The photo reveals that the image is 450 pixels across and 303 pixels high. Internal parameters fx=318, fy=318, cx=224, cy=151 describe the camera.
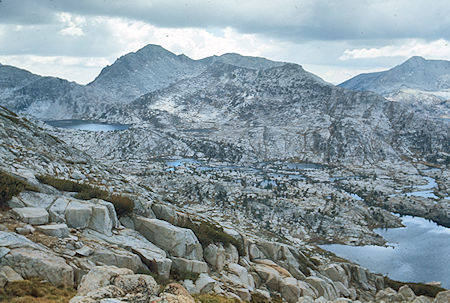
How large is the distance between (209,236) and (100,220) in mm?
12063

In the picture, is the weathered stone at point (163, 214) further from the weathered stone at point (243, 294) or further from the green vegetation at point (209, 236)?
the weathered stone at point (243, 294)

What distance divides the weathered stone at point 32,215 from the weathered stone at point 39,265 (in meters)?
3.37

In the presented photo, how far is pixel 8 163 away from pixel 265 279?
28.5 metres

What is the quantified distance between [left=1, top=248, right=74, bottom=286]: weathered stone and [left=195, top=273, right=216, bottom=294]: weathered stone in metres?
9.36

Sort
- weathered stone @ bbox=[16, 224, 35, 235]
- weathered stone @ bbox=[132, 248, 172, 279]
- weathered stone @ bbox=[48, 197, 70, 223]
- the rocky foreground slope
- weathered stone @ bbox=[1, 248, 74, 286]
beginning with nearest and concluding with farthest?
weathered stone @ bbox=[1, 248, 74, 286]
the rocky foreground slope
weathered stone @ bbox=[16, 224, 35, 235]
weathered stone @ bbox=[48, 197, 70, 223]
weathered stone @ bbox=[132, 248, 172, 279]

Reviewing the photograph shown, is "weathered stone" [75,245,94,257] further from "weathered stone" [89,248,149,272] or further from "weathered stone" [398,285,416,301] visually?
"weathered stone" [398,285,416,301]

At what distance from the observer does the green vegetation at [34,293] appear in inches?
577

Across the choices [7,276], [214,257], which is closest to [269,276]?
[214,257]

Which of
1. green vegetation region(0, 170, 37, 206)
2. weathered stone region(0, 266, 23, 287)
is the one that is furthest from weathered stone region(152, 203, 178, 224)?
weathered stone region(0, 266, 23, 287)

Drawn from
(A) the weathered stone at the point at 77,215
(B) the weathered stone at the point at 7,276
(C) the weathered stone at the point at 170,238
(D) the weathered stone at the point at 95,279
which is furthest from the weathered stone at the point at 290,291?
(B) the weathered stone at the point at 7,276

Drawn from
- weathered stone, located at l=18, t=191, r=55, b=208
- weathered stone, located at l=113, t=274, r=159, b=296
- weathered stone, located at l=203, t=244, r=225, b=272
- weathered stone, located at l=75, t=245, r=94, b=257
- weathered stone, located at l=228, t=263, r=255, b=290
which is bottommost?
weathered stone, located at l=228, t=263, r=255, b=290

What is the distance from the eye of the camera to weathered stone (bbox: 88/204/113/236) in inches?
938

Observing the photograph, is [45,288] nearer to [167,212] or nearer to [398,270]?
[167,212]

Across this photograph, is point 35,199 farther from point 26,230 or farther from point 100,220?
point 100,220
